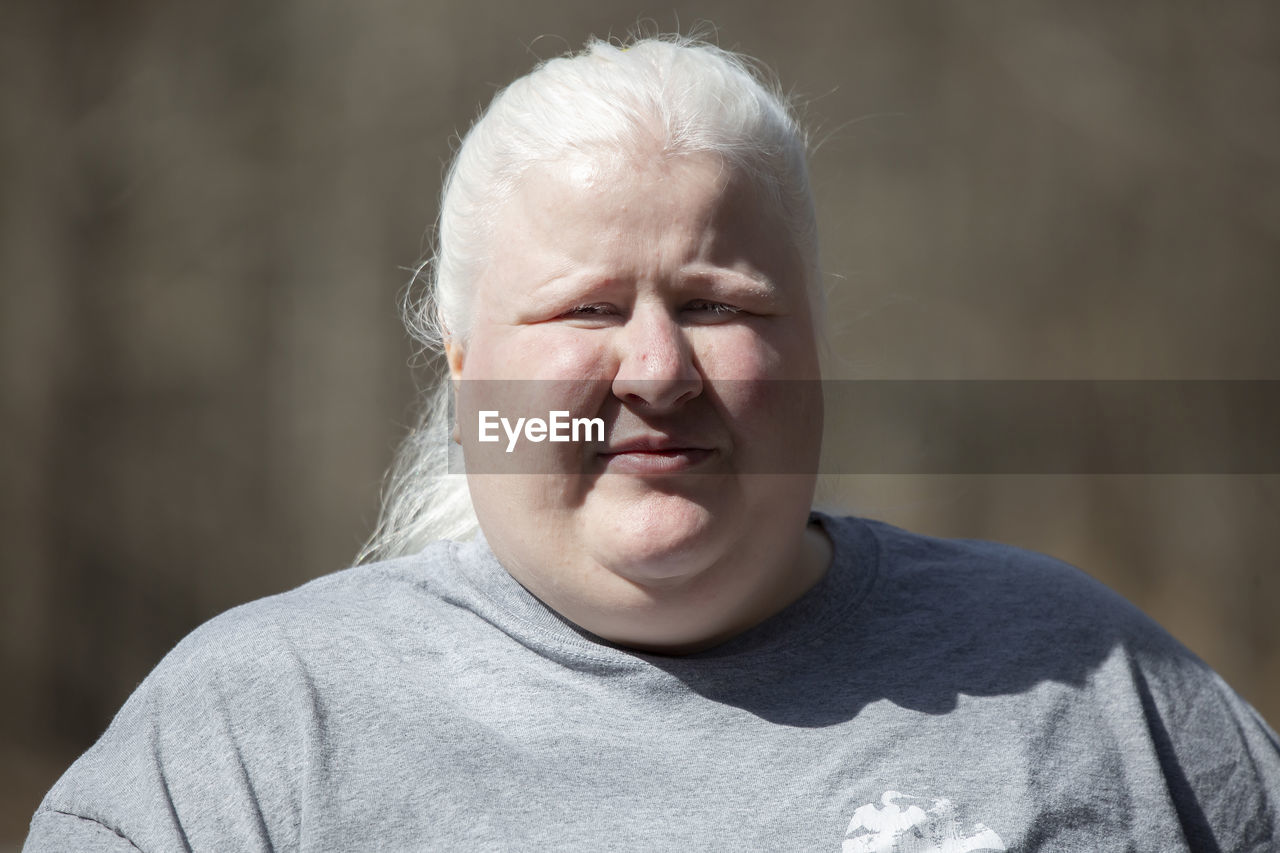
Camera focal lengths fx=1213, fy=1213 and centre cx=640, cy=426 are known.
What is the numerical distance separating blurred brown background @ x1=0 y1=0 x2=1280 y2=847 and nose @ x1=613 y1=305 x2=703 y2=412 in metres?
2.27

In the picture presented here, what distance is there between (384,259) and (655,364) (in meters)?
2.57

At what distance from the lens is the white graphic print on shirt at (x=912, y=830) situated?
1.36 m

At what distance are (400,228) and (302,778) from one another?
2663 mm

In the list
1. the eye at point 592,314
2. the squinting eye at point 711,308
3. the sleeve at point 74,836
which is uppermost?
the squinting eye at point 711,308

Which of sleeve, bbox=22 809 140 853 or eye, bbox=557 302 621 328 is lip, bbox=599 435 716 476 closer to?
eye, bbox=557 302 621 328

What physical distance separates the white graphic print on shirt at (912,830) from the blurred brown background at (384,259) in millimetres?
2226

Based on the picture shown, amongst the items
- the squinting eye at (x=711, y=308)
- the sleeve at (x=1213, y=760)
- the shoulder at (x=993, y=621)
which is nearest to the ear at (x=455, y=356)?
the squinting eye at (x=711, y=308)

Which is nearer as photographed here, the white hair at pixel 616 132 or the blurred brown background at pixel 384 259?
the white hair at pixel 616 132

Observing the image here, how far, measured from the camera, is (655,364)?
4.53 ft

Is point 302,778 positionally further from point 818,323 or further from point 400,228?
point 400,228

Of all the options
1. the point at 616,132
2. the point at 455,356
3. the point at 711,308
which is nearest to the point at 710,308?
the point at 711,308

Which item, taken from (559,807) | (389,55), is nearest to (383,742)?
(559,807)

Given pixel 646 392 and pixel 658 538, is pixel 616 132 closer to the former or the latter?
pixel 646 392

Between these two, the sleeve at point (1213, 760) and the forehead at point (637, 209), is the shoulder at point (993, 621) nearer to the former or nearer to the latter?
the sleeve at point (1213, 760)
